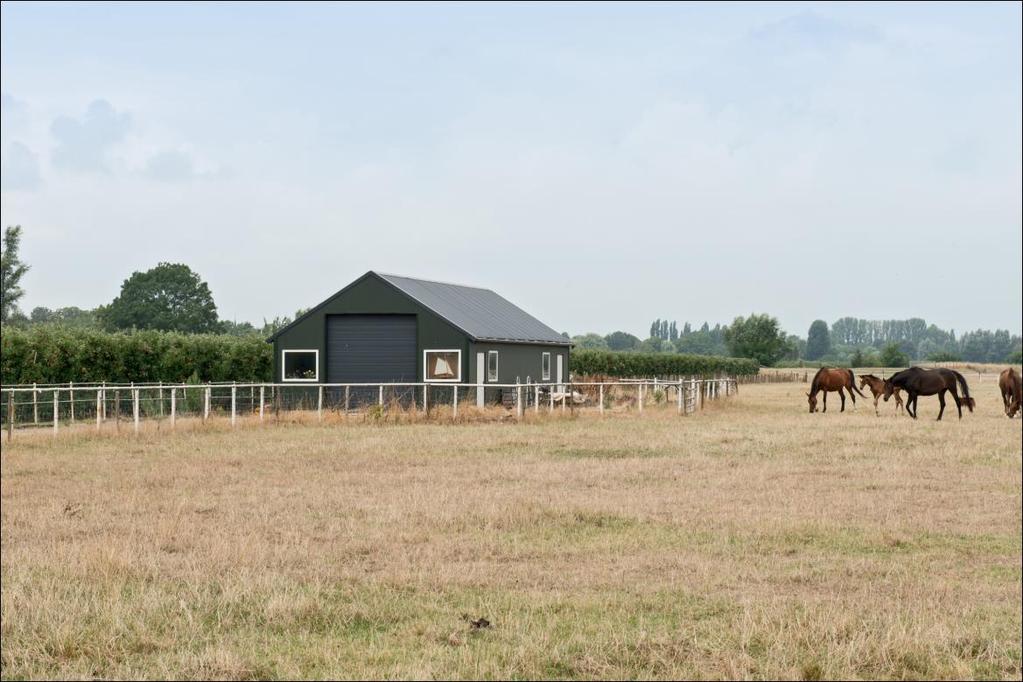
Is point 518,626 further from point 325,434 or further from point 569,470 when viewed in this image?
point 325,434

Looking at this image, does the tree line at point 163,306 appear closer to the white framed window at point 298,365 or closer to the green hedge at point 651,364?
the green hedge at point 651,364

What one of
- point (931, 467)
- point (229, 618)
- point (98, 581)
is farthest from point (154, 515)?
point (931, 467)

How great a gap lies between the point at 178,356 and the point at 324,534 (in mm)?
32752

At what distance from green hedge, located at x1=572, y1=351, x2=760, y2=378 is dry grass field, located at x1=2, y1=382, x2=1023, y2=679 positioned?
36.7 m

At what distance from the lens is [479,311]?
42156 mm

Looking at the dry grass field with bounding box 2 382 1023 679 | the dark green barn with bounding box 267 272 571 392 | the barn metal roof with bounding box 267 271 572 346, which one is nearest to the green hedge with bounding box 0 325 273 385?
the dark green barn with bounding box 267 272 571 392

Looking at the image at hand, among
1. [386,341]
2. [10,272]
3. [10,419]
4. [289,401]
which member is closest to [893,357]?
[10,419]

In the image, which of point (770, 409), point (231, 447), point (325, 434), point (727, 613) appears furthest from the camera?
point (770, 409)

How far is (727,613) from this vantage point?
8539 millimetres

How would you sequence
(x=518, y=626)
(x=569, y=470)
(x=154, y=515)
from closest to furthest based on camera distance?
1. (x=518, y=626)
2. (x=154, y=515)
3. (x=569, y=470)

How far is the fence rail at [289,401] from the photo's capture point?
26.7 meters

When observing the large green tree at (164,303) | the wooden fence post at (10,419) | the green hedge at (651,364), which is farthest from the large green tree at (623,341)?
the wooden fence post at (10,419)

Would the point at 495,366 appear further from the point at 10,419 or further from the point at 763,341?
the point at 763,341

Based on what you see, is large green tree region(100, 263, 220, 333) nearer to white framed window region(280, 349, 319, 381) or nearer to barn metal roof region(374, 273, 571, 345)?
barn metal roof region(374, 273, 571, 345)
